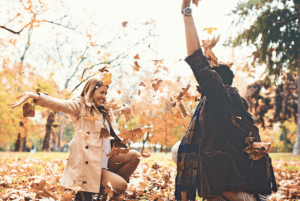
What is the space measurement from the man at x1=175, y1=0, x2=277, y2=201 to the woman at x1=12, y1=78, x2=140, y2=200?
1.23 m

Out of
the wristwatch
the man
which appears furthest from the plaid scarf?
the wristwatch

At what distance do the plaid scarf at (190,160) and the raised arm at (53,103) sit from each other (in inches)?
57.1

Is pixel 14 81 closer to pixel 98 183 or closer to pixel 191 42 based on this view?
pixel 98 183

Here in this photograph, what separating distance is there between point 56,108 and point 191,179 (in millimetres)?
1682

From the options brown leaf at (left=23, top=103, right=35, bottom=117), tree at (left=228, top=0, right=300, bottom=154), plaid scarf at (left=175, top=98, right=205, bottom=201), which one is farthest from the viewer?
tree at (left=228, top=0, right=300, bottom=154)

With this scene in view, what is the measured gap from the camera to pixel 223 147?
170 centimetres

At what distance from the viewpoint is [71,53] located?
20.5 meters

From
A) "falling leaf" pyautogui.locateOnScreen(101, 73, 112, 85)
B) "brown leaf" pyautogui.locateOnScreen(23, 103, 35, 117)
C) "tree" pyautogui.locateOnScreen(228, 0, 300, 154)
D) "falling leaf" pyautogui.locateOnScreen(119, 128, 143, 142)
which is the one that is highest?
"tree" pyautogui.locateOnScreen(228, 0, 300, 154)

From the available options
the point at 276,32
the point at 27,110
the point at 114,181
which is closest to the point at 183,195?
the point at 114,181

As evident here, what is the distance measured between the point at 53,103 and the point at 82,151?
26.2 inches

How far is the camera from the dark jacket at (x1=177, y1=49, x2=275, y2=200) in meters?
1.60

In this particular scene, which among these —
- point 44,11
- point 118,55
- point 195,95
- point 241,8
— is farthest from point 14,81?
point 195,95

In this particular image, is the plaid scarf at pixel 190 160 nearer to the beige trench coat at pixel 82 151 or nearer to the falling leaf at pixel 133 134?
the falling leaf at pixel 133 134

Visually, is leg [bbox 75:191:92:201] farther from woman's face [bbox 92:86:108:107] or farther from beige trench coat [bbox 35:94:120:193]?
woman's face [bbox 92:86:108:107]
